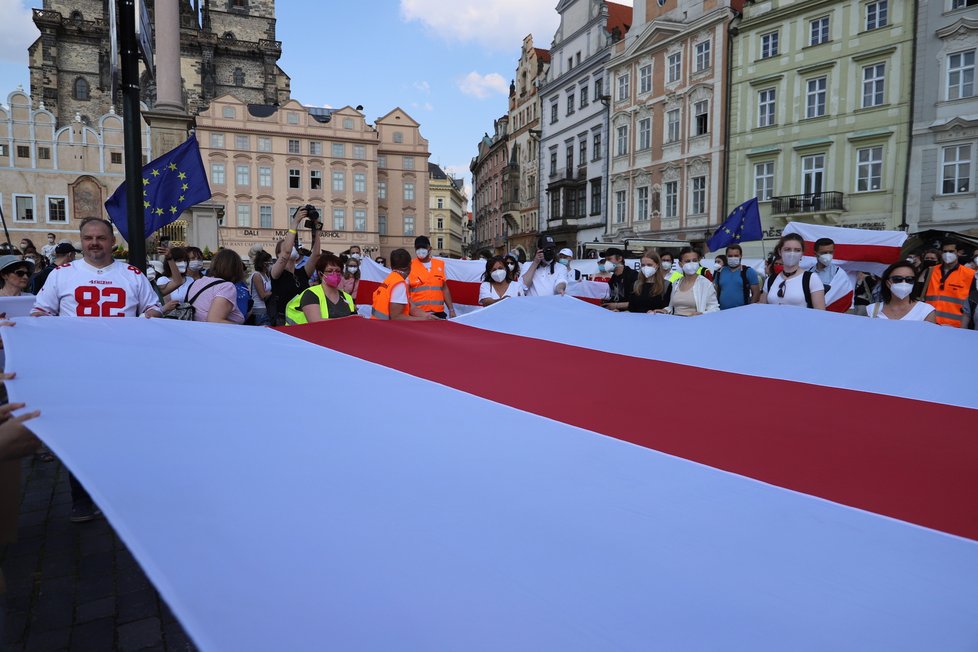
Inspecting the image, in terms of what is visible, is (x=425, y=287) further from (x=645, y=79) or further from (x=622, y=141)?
(x=622, y=141)

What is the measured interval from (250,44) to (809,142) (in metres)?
68.1

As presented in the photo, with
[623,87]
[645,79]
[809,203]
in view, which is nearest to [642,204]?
[645,79]

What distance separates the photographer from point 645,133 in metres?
41.2

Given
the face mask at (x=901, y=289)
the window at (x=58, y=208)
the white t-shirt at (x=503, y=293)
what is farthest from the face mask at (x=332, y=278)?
the window at (x=58, y=208)

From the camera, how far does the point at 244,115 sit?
64.5 m

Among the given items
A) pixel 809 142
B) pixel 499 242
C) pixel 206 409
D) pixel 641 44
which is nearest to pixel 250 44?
pixel 499 242

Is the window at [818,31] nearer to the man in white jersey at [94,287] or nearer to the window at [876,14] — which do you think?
the window at [876,14]

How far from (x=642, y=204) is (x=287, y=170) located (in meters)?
39.4

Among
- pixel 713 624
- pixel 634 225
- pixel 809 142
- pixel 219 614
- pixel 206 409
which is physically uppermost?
pixel 809 142

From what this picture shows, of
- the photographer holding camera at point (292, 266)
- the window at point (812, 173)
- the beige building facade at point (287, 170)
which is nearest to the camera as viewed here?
the photographer holding camera at point (292, 266)

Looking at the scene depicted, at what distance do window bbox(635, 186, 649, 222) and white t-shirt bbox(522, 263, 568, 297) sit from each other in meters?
33.2

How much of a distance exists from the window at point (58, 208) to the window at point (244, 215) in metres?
15.6

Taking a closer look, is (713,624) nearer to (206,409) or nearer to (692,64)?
(206,409)

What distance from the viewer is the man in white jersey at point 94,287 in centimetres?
472
